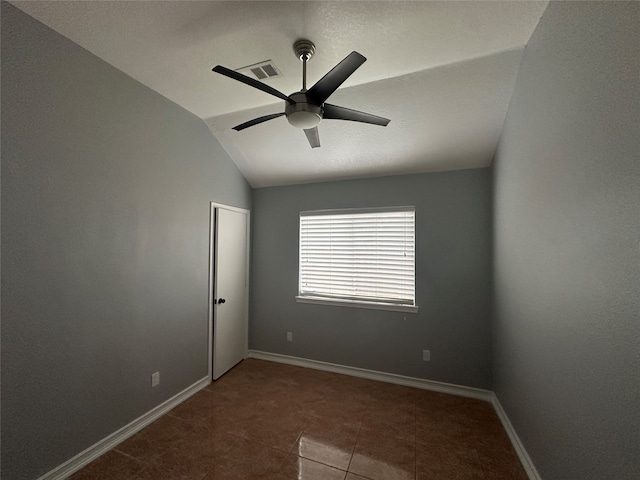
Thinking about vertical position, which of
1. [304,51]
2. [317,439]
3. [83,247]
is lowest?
[317,439]

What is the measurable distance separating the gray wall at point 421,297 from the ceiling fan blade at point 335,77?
6.14 feet

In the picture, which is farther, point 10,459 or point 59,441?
point 59,441

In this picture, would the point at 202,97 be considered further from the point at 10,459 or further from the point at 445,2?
the point at 10,459

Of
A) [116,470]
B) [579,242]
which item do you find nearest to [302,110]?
[579,242]

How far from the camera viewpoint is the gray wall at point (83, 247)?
4.98 ft

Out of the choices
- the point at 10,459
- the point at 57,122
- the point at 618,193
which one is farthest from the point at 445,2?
the point at 10,459

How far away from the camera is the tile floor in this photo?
1806 millimetres

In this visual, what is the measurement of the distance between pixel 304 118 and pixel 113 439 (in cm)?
280

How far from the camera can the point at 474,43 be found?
171 cm

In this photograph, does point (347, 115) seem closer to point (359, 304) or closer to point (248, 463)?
point (359, 304)

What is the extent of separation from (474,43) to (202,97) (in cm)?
222

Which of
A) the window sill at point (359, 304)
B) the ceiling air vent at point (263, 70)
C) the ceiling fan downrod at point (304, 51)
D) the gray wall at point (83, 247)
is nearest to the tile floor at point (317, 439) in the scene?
the gray wall at point (83, 247)

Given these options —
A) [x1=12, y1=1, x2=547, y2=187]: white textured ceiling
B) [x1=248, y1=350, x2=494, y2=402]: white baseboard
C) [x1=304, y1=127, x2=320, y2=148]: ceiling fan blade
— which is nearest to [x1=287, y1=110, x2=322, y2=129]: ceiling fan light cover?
[x1=304, y1=127, x2=320, y2=148]: ceiling fan blade

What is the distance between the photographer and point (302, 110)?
155 cm
